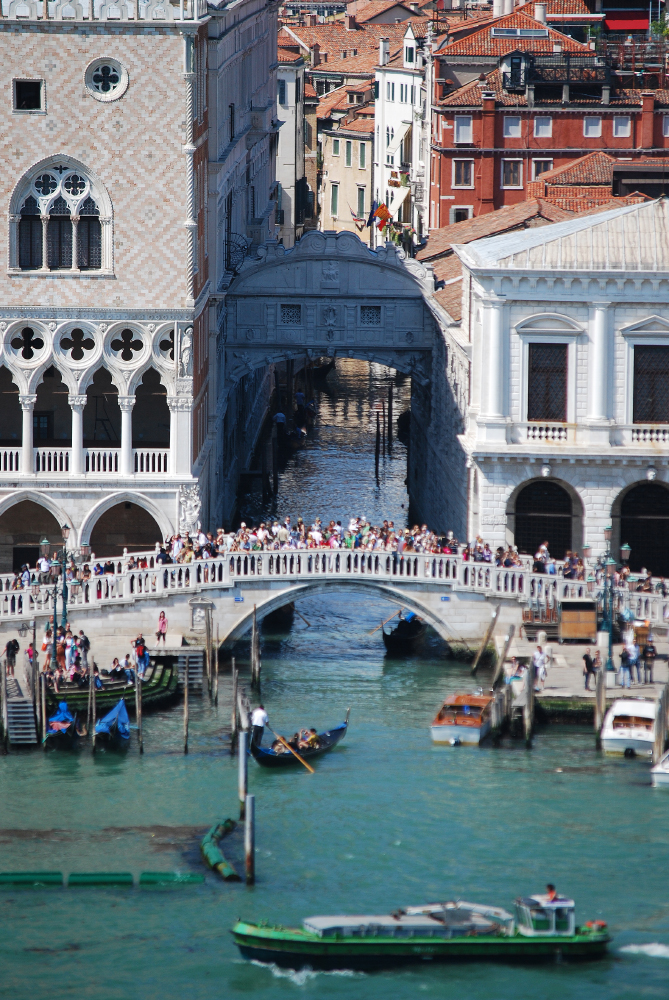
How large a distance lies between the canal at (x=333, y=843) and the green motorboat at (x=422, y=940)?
13.3 inches

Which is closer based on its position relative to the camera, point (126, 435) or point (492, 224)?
point (126, 435)

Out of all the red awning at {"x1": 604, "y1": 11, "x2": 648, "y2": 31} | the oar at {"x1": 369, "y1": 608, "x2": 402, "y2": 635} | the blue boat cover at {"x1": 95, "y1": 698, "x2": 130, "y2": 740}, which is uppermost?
the red awning at {"x1": 604, "y1": 11, "x2": 648, "y2": 31}

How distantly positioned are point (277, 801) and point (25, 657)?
9850mm

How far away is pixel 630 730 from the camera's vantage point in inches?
2010

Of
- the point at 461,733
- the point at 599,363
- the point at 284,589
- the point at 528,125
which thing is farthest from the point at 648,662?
the point at 528,125

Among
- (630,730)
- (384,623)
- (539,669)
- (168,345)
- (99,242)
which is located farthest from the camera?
(384,623)

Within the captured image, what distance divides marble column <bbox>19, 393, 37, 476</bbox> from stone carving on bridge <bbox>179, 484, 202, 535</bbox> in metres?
4.53

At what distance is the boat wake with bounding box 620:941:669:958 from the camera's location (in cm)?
4094

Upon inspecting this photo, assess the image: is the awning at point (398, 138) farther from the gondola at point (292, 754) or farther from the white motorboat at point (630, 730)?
the white motorboat at point (630, 730)

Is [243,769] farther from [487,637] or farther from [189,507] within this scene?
[189,507]

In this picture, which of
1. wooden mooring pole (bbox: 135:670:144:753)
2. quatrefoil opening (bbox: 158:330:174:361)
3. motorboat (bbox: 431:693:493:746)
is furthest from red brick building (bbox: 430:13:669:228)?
wooden mooring pole (bbox: 135:670:144:753)

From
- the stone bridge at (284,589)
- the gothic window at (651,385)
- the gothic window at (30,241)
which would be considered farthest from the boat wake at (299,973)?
the gothic window at (30,241)

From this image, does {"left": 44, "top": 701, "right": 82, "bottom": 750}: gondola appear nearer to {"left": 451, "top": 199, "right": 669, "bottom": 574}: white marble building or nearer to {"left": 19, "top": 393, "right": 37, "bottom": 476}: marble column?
{"left": 19, "top": 393, "right": 37, "bottom": 476}: marble column

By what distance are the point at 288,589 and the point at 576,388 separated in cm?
998
